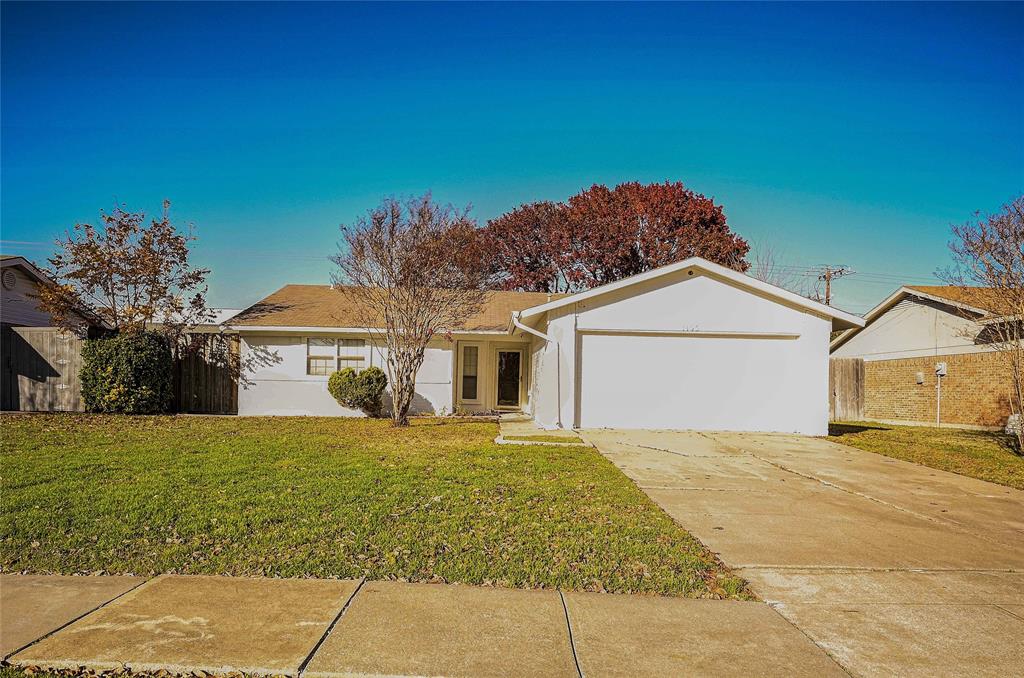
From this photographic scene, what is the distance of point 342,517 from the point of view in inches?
246

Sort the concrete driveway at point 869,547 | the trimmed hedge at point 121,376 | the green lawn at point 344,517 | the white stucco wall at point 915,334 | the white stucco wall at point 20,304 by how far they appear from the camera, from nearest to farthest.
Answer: the concrete driveway at point 869,547
the green lawn at point 344,517
the trimmed hedge at point 121,376
the white stucco wall at point 20,304
the white stucco wall at point 915,334

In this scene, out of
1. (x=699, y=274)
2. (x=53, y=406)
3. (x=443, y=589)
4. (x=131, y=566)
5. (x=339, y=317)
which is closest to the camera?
(x=443, y=589)

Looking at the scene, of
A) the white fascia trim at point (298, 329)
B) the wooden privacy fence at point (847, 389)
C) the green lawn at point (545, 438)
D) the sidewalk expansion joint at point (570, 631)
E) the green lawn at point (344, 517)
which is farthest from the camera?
the wooden privacy fence at point (847, 389)

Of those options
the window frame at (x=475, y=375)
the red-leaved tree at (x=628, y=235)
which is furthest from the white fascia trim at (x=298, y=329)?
the red-leaved tree at (x=628, y=235)

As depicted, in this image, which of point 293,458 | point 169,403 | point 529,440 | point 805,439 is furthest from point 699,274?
point 169,403

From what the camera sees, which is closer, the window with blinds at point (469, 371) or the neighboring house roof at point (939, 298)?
the neighboring house roof at point (939, 298)

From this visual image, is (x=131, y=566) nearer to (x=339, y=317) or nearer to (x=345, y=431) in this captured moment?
(x=345, y=431)

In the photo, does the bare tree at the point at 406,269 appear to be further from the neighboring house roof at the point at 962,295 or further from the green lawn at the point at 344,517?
the neighboring house roof at the point at 962,295

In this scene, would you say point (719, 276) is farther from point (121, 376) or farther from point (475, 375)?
point (121, 376)

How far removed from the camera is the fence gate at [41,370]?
52.9 ft

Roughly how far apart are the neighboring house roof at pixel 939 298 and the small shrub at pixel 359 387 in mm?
11242

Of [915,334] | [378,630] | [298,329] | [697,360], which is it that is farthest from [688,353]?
[378,630]

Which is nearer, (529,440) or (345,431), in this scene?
(529,440)

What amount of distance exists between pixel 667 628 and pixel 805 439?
452 inches
